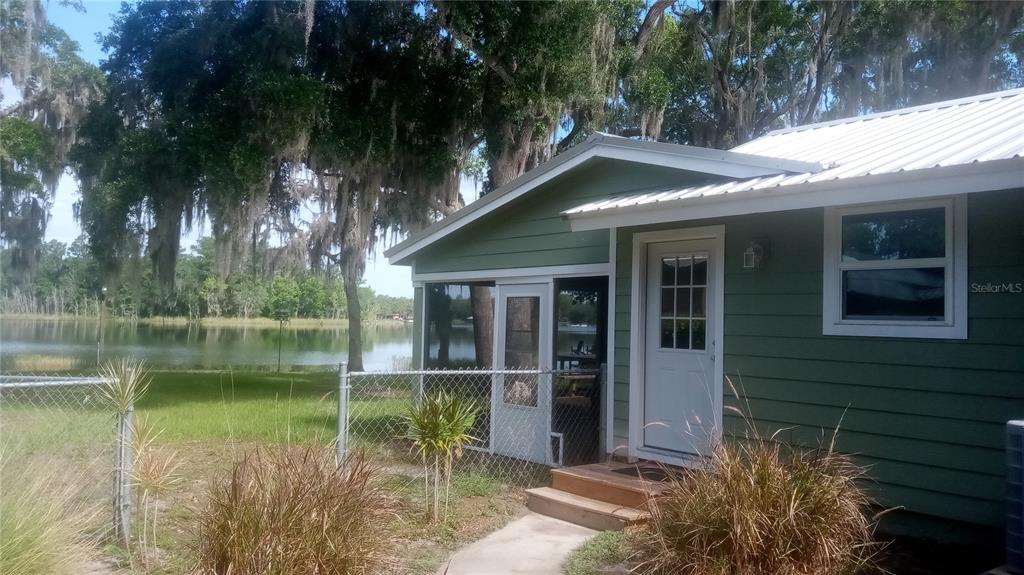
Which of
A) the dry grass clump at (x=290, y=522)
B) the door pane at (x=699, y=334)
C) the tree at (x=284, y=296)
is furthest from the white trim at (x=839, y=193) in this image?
the tree at (x=284, y=296)

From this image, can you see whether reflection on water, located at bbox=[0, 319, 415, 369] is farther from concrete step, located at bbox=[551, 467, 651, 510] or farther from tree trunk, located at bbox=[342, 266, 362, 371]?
concrete step, located at bbox=[551, 467, 651, 510]

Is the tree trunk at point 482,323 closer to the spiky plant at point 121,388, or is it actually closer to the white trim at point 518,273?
the white trim at point 518,273

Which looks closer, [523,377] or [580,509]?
[580,509]

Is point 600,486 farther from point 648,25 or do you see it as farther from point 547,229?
point 648,25

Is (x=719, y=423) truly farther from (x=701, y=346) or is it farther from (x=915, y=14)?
(x=915, y=14)

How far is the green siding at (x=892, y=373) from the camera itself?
4719mm

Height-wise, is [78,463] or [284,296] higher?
[284,296]

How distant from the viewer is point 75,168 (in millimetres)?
16031

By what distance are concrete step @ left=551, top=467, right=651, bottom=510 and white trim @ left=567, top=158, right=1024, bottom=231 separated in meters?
2.13

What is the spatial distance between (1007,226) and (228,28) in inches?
520

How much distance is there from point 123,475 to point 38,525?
133 cm

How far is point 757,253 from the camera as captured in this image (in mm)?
6012

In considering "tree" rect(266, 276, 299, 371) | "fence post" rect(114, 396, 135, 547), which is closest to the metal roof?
"fence post" rect(114, 396, 135, 547)

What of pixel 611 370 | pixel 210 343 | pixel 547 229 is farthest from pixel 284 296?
pixel 611 370
